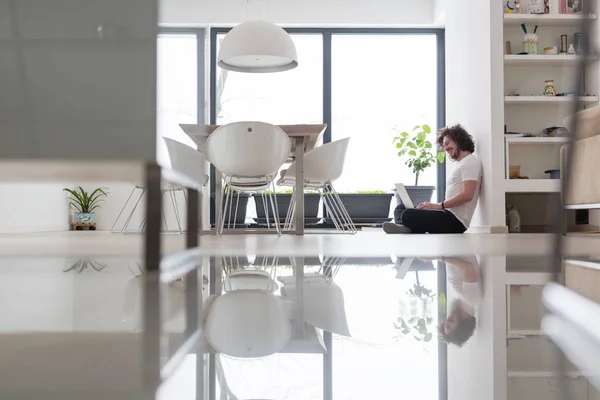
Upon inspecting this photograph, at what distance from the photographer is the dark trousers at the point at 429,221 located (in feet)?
13.4

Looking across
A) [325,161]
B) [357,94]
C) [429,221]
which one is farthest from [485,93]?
[357,94]

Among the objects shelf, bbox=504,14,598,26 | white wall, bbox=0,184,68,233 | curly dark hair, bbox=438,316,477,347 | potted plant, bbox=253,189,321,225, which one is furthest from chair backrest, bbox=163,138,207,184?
curly dark hair, bbox=438,316,477,347

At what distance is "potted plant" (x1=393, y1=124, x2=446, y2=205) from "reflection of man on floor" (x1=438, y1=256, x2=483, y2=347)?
5.01 meters

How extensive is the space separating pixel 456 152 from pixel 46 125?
3731 millimetres

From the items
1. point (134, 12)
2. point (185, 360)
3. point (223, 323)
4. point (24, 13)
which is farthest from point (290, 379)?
point (24, 13)

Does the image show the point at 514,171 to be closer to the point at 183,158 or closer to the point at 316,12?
the point at 183,158

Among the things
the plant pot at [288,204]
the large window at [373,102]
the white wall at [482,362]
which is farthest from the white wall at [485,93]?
the white wall at [482,362]

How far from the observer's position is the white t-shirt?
165 inches

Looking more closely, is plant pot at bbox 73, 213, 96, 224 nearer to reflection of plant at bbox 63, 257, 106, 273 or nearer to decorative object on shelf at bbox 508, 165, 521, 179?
decorative object on shelf at bbox 508, 165, 521, 179

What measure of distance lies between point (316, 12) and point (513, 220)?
121 inches

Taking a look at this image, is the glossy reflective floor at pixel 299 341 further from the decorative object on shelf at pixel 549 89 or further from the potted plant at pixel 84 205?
the potted plant at pixel 84 205

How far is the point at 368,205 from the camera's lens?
619 centimetres

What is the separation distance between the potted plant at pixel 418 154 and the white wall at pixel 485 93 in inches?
31.4

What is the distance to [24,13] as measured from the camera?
3.66 ft
